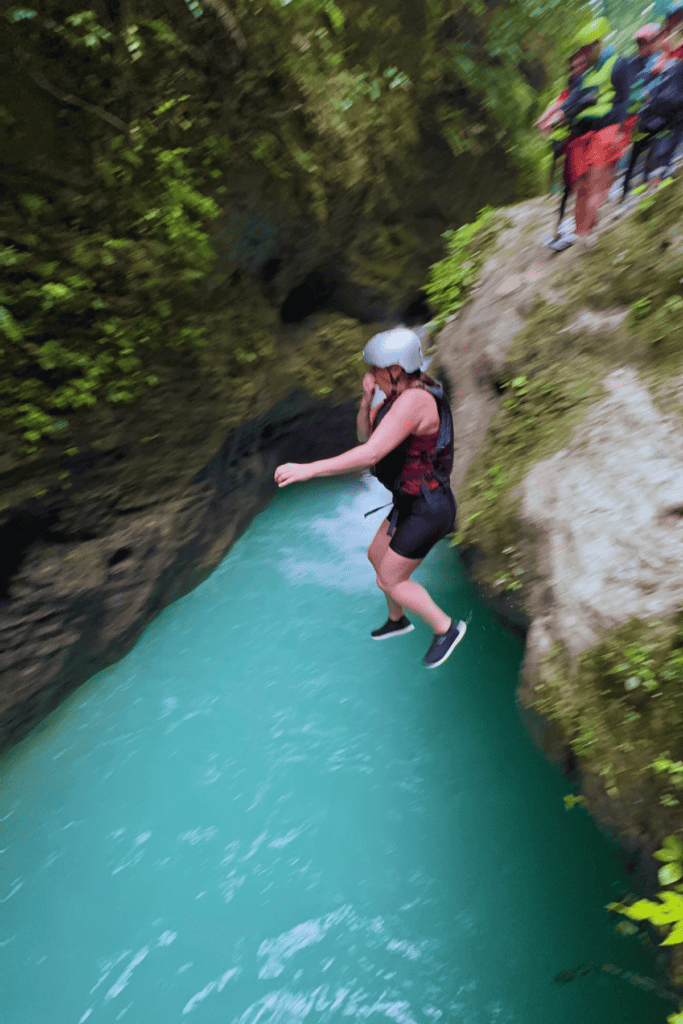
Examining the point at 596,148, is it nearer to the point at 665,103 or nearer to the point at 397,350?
the point at 665,103

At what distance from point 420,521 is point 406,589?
17.0 inches

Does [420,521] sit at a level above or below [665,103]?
below

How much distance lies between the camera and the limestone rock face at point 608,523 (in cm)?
245

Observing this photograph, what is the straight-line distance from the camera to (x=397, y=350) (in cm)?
248

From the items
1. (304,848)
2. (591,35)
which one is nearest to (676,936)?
(304,848)

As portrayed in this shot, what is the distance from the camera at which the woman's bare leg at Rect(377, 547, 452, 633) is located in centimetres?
299

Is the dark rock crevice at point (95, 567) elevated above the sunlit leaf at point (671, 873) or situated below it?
above

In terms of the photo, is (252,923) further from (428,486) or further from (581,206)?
(581,206)

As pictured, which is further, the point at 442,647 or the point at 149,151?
the point at 149,151

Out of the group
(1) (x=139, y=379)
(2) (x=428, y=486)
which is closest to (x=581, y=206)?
(2) (x=428, y=486)

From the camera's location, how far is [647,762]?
2.11 metres

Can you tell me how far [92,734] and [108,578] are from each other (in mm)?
1234

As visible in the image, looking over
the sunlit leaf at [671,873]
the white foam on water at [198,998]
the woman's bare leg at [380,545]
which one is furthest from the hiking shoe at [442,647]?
the white foam on water at [198,998]

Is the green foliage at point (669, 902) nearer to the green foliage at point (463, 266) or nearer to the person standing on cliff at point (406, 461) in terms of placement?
the person standing on cliff at point (406, 461)
